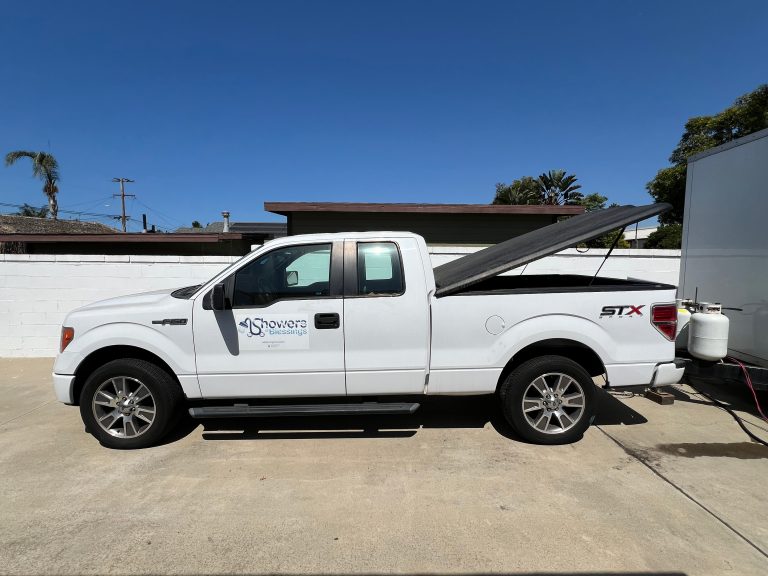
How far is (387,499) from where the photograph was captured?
307 cm

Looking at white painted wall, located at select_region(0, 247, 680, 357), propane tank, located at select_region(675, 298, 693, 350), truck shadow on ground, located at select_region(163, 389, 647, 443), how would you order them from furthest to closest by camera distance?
white painted wall, located at select_region(0, 247, 680, 357) → propane tank, located at select_region(675, 298, 693, 350) → truck shadow on ground, located at select_region(163, 389, 647, 443)

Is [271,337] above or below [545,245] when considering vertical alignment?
below

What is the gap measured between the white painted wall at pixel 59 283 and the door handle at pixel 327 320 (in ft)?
14.7

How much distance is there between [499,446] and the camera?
152 inches

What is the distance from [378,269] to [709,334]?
345 centimetres

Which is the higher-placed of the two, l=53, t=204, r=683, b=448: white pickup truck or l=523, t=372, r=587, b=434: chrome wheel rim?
l=53, t=204, r=683, b=448: white pickup truck

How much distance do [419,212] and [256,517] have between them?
28.1 feet

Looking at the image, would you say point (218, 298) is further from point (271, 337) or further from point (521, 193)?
point (521, 193)

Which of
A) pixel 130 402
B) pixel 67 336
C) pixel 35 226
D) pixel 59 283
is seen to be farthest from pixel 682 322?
pixel 35 226

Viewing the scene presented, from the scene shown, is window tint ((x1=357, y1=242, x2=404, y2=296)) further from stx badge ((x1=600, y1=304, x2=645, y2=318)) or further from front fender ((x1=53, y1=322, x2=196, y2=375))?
stx badge ((x1=600, y1=304, x2=645, y2=318))

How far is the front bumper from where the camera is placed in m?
3.79

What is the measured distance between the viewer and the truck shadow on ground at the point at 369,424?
13.6 feet

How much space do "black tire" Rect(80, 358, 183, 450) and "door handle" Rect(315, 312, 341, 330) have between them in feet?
4.67

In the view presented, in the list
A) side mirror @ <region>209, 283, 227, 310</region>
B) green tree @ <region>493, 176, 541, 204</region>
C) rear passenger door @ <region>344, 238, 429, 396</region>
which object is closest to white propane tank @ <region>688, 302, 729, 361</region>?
rear passenger door @ <region>344, 238, 429, 396</region>
